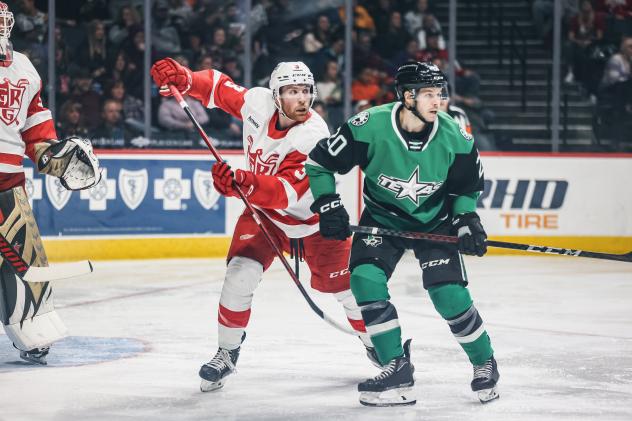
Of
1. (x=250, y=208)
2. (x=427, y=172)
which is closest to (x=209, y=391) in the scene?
(x=250, y=208)

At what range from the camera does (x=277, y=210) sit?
4.73 metres

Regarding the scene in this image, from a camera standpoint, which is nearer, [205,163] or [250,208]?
[250,208]

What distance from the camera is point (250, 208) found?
4.72 m

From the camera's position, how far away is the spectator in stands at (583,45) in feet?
36.6

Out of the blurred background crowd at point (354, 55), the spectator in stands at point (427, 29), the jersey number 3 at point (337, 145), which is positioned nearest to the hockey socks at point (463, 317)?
the jersey number 3 at point (337, 145)

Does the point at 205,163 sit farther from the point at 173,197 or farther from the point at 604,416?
the point at 604,416

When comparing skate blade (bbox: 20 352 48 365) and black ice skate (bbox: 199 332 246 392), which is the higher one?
black ice skate (bbox: 199 332 246 392)

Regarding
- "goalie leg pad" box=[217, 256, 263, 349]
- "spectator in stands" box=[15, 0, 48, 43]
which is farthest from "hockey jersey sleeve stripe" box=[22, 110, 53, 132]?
"spectator in stands" box=[15, 0, 48, 43]

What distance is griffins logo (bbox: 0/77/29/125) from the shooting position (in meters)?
4.97

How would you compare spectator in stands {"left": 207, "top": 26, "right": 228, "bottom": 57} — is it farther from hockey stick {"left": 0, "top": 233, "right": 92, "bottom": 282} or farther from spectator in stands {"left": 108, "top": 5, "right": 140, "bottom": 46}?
hockey stick {"left": 0, "top": 233, "right": 92, "bottom": 282}

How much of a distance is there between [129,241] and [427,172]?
519cm

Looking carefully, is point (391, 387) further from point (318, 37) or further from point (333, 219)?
point (318, 37)

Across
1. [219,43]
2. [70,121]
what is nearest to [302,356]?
[70,121]

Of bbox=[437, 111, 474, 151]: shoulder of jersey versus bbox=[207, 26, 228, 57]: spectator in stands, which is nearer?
bbox=[437, 111, 474, 151]: shoulder of jersey
